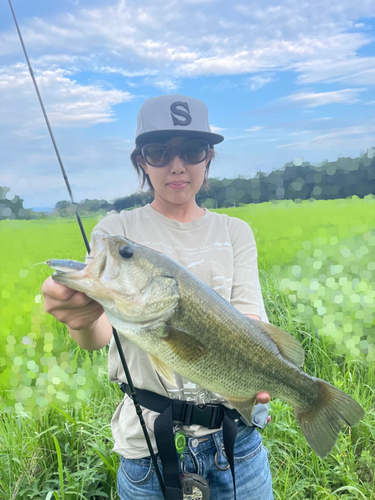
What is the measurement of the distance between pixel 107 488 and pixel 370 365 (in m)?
2.83

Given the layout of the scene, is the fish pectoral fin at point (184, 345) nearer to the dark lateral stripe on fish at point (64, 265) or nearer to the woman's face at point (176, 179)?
the dark lateral stripe on fish at point (64, 265)

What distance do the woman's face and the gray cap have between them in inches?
2.8

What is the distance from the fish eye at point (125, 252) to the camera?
1256 millimetres

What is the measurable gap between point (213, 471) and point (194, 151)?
60.9 inches

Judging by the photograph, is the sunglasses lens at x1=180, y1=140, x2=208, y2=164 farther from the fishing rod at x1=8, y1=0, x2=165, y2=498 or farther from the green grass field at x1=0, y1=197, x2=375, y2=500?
the green grass field at x1=0, y1=197, x2=375, y2=500

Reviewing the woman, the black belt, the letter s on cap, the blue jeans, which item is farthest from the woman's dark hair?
the blue jeans

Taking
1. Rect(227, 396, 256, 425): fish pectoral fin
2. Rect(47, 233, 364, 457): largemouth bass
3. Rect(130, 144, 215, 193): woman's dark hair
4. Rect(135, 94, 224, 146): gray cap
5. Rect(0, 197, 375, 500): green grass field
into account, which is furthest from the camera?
Rect(0, 197, 375, 500): green grass field

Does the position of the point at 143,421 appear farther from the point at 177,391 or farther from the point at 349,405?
the point at 349,405

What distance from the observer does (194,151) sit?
1962 millimetres

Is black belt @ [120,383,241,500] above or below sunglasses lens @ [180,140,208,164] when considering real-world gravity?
below

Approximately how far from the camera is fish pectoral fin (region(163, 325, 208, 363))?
1.28 metres

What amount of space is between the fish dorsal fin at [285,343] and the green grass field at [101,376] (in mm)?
949

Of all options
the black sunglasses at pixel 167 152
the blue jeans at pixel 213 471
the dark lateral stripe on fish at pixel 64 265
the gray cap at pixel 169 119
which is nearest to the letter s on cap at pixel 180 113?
the gray cap at pixel 169 119

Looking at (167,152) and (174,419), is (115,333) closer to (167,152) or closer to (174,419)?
(174,419)
